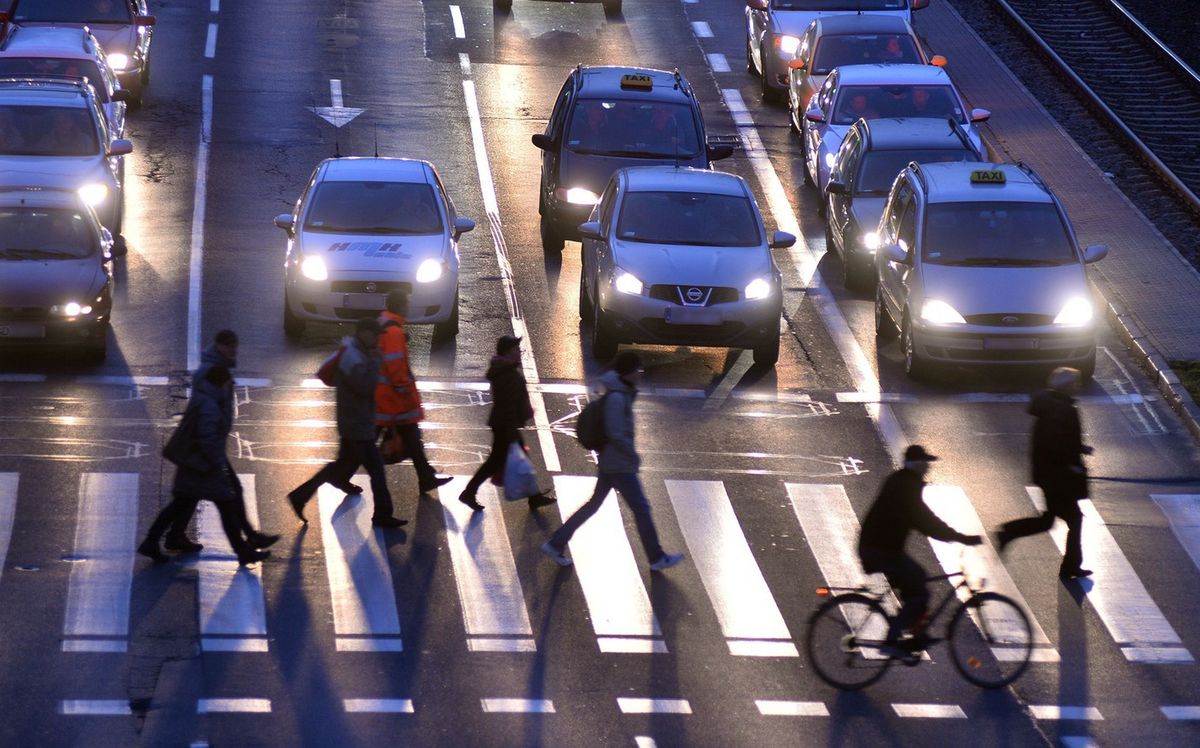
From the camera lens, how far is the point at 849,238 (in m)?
24.0

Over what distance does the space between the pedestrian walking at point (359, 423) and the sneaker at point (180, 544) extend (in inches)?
38.1

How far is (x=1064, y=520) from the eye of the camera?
14883 mm

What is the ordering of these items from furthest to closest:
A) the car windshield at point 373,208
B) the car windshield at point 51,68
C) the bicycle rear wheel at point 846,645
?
the car windshield at point 51,68
the car windshield at point 373,208
the bicycle rear wheel at point 846,645

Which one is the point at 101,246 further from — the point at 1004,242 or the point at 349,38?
the point at 349,38

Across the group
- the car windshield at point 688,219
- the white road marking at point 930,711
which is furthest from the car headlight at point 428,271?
the white road marking at point 930,711

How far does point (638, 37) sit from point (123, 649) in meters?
24.7

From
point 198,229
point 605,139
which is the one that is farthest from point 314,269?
point 605,139

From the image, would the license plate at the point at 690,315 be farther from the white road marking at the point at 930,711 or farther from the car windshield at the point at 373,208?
the white road marking at the point at 930,711

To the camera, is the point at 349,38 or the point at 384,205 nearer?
the point at 384,205

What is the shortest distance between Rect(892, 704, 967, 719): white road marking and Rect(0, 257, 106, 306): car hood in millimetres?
10091

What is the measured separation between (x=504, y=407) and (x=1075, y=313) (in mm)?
7083

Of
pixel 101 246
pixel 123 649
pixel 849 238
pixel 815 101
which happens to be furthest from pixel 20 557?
pixel 815 101

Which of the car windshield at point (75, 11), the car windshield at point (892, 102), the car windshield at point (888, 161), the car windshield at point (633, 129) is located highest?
the car windshield at point (888, 161)

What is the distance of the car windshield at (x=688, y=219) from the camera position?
21484mm
